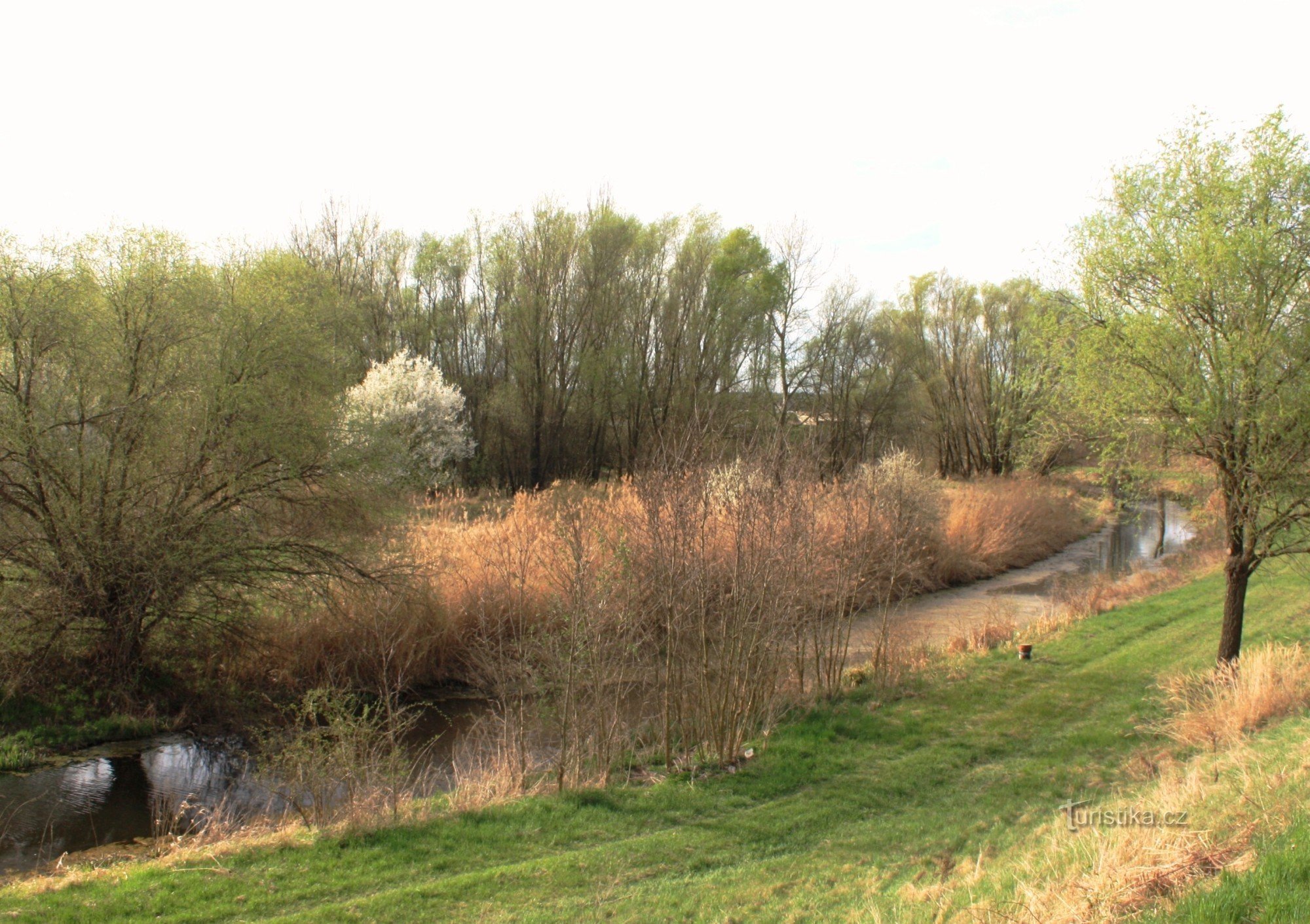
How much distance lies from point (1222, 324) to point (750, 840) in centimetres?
818

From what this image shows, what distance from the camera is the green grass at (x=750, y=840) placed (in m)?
5.97

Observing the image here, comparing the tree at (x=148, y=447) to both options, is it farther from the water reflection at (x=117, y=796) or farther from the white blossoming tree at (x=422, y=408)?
the white blossoming tree at (x=422, y=408)

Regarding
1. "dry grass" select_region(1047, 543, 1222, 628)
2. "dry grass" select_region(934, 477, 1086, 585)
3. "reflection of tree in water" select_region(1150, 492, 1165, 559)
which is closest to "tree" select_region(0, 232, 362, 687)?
"dry grass" select_region(1047, 543, 1222, 628)

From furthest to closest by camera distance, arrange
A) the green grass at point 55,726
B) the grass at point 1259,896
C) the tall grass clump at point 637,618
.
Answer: the green grass at point 55,726, the tall grass clump at point 637,618, the grass at point 1259,896

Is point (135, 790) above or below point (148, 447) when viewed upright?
below

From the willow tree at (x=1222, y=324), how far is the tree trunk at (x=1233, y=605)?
27mm

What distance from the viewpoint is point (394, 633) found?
49.0 ft

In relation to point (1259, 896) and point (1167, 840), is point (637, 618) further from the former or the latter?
point (1259, 896)

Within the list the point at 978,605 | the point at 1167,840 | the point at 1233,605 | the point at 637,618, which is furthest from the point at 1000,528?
the point at 1167,840

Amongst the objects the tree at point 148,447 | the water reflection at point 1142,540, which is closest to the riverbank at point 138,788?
the tree at point 148,447

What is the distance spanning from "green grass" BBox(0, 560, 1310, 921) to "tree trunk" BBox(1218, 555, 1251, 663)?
3.79 feet

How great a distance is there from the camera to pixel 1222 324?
1010 centimetres

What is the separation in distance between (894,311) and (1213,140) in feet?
120

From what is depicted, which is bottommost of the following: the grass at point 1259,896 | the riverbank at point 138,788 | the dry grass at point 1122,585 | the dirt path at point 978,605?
the riverbank at point 138,788
